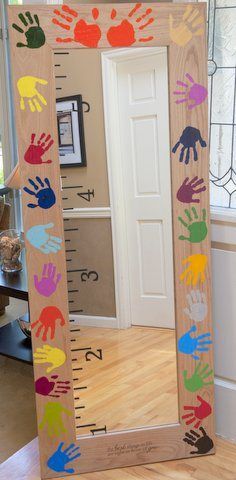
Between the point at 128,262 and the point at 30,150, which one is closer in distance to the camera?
the point at 30,150

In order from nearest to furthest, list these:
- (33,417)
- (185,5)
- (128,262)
A: (185,5)
(128,262)
(33,417)

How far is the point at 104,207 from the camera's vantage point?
2.04 m

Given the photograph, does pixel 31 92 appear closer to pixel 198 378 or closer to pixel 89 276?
pixel 89 276

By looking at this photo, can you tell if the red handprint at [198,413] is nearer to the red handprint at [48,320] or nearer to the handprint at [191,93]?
the red handprint at [48,320]

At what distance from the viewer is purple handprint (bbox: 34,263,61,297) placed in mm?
2031

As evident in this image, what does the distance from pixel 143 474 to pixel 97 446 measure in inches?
7.8

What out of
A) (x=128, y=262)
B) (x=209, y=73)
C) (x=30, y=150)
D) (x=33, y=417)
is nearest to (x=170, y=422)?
(x=128, y=262)

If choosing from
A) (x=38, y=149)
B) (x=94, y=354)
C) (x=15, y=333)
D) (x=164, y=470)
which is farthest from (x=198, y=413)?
(x=15, y=333)

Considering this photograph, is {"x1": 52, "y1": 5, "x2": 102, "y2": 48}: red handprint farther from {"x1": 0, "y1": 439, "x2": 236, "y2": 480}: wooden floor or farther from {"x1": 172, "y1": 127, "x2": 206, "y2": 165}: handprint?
{"x1": 0, "y1": 439, "x2": 236, "y2": 480}: wooden floor

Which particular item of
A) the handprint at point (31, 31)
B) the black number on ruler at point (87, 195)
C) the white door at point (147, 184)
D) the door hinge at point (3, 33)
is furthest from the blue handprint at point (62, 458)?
the door hinge at point (3, 33)

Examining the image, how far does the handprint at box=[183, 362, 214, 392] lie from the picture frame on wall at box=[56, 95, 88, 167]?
0.89 m

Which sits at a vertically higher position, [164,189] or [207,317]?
[164,189]

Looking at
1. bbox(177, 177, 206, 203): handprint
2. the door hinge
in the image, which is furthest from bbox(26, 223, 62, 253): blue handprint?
the door hinge

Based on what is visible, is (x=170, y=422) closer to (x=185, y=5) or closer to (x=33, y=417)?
(x=33, y=417)
